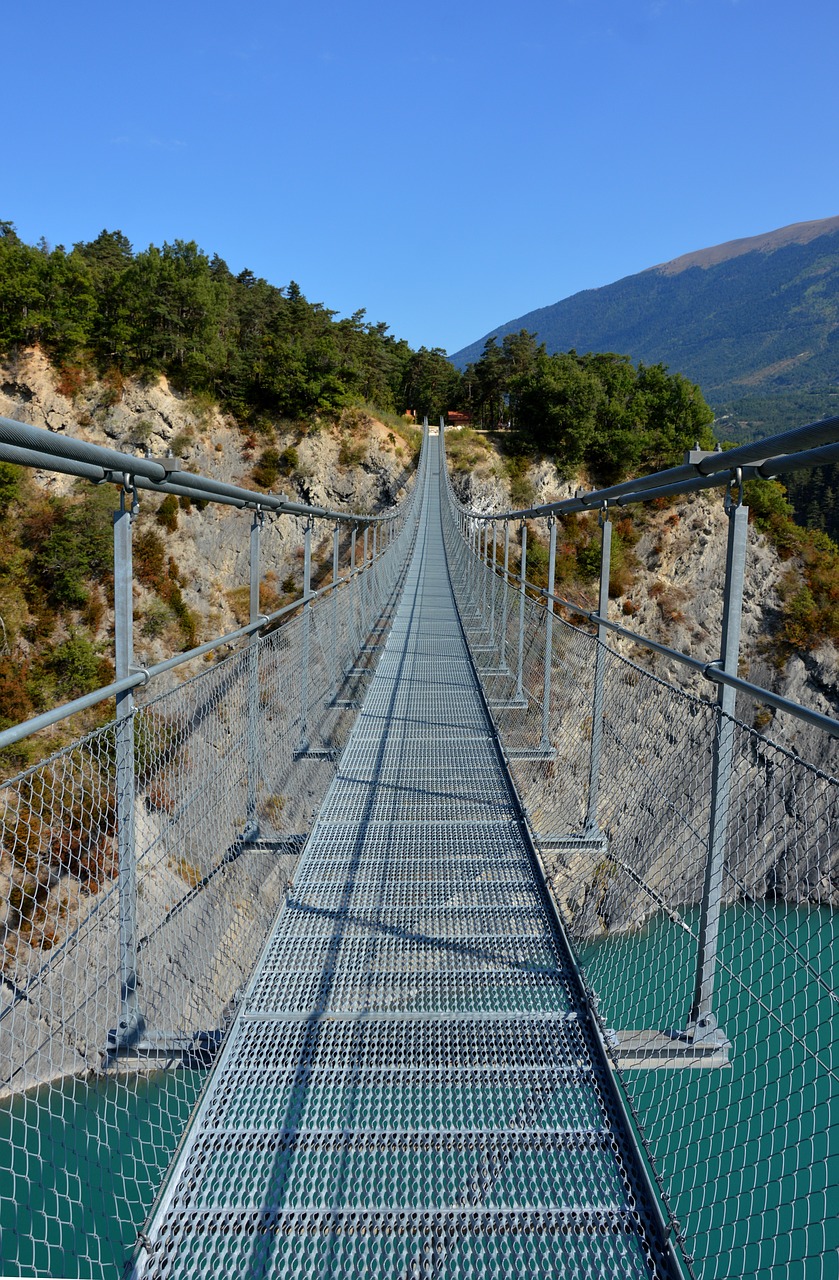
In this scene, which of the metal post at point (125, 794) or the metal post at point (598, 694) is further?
the metal post at point (598, 694)

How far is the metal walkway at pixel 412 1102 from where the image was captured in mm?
1339

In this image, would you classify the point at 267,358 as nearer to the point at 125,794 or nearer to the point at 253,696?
the point at 253,696

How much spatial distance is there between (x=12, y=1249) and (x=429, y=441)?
26994mm

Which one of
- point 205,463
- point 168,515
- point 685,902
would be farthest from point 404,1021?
point 205,463

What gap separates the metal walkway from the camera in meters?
1.34

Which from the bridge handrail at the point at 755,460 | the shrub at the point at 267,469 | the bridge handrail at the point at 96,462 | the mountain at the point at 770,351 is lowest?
the bridge handrail at the point at 96,462

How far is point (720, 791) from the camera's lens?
1757mm

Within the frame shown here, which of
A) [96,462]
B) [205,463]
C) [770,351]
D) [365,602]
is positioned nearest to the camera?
[96,462]

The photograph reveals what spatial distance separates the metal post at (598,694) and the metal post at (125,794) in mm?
1617

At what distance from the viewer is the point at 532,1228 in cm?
138

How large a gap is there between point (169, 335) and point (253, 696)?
24756mm

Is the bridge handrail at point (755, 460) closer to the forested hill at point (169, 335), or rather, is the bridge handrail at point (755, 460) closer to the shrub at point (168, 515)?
the shrub at point (168, 515)

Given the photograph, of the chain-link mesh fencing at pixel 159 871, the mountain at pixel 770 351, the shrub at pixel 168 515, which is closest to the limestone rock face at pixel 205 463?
the shrub at pixel 168 515

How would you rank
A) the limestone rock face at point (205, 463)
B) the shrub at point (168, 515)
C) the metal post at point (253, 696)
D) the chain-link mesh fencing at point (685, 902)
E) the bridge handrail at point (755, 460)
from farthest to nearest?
the limestone rock face at point (205, 463) → the shrub at point (168, 515) → the metal post at point (253, 696) → the chain-link mesh fencing at point (685, 902) → the bridge handrail at point (755, 460)
